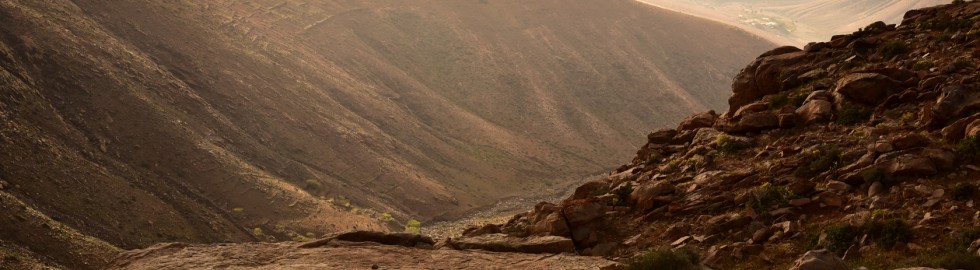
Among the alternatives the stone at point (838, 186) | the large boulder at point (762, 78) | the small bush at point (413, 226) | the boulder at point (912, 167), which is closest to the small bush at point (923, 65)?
the large boulder at point (762, 78)

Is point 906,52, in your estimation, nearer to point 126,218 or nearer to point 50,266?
point 50,266

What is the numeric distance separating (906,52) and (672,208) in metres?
7.30

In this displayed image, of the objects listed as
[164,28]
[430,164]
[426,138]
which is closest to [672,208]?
[430,164]

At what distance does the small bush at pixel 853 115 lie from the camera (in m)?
17.9

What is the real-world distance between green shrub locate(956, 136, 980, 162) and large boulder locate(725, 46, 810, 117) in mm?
6071

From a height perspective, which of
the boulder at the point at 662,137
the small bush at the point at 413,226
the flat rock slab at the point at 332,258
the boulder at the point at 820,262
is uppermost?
the boulder at the point at 820,262

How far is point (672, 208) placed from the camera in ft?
58.2

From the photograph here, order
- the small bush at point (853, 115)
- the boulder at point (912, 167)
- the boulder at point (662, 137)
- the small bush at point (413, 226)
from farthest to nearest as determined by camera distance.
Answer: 1. the small bush at point (413, 226)
2. the boulder at point (662, 137)
3. the small bush at point (853, 115)
4. the boulder at point (912, 167)

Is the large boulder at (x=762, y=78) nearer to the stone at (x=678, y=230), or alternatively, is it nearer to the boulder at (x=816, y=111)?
the boulder at (x=816, y=111)

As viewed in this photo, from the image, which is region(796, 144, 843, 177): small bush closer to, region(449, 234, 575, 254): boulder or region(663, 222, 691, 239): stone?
region(663, 222, 691, 239): stone

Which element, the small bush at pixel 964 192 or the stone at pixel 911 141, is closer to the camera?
the small bush at pixel 964 192

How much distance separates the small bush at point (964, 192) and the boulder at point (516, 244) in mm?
7131

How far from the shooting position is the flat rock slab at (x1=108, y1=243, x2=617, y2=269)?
15.8 meters

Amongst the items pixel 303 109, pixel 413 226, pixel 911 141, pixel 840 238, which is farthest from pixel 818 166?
pixel 303 109
